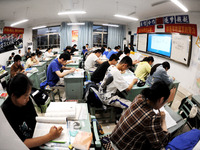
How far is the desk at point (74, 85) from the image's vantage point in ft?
9.83

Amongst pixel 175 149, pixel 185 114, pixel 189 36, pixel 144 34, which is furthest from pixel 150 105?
pixel 144 34

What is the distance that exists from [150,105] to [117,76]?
3.37ft

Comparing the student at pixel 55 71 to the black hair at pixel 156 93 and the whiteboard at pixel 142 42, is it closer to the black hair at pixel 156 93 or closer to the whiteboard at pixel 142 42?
the black hair at pixel 156 93

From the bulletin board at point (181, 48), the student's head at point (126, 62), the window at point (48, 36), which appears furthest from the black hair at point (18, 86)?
the window at point (48, 36)

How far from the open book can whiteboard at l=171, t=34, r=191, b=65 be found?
13.7 feet

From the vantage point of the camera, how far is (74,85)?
3.07 metres

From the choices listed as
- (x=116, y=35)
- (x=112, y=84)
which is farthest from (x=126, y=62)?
(x=116, y=35)

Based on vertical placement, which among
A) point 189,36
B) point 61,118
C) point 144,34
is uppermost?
point 144,34

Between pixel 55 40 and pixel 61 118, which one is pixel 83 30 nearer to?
pixel 55 40

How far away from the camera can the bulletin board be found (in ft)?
13.9

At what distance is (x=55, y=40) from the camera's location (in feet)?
34.9

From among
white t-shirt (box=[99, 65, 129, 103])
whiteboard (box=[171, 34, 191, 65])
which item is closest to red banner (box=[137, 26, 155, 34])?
whiteboard (box=[171, 34, 191, 65])

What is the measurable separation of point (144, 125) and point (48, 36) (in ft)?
35.1

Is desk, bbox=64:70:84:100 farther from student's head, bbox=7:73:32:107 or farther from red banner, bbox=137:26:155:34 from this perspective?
red banner, bbox=137:26:155:34
